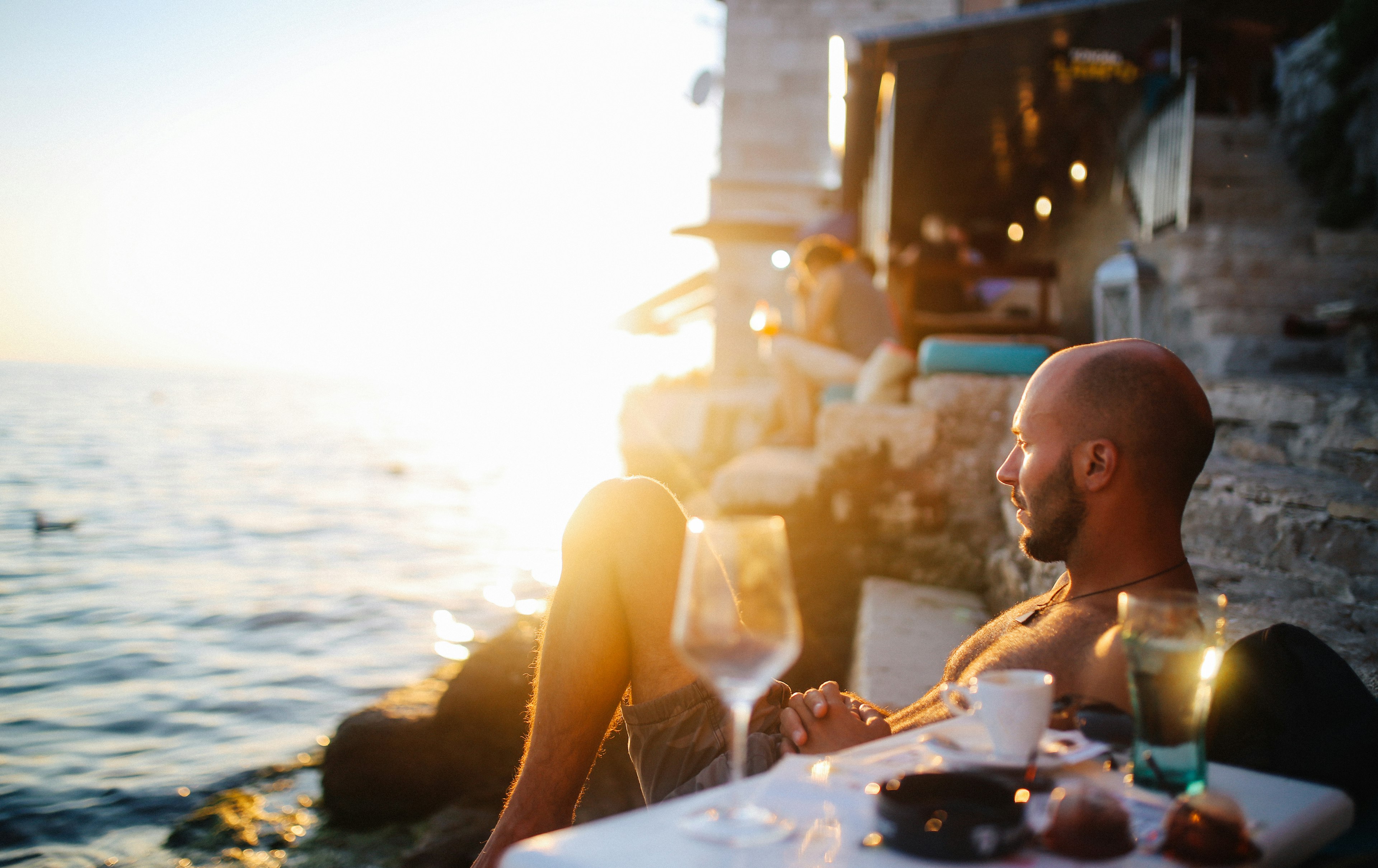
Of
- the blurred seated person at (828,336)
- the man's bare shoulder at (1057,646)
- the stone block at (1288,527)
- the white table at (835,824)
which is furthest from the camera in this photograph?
the blurred seated person at (828,336)

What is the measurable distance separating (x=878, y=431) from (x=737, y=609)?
14.1 feet

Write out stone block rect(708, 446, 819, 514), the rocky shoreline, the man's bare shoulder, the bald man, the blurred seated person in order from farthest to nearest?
the blurred seated person < stone block rect(708, 446, 819, 514) < the rocky shoreline < the bald man < the man's bare shoulder

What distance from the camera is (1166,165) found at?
24.3 ft

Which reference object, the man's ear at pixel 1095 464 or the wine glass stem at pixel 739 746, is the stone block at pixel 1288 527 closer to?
the man's ear at pixel 1095 464

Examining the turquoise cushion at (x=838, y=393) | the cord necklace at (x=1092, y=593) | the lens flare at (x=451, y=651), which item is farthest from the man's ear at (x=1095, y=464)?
the lens flare at (x=451, y=651)

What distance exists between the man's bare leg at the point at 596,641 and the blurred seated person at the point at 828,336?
5206 mm

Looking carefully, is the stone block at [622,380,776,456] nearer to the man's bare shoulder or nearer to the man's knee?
the man's knee

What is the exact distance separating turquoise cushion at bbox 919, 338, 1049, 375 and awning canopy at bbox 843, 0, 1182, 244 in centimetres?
362

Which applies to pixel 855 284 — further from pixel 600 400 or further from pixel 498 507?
pixel 600 400

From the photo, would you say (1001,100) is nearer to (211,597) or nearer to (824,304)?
(824,304)

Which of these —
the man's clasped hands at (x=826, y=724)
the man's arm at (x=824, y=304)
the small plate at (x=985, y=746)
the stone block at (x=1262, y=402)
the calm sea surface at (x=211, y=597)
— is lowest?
the calm sea surface at (x=211, y=597)

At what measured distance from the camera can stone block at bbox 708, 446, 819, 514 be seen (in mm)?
5594

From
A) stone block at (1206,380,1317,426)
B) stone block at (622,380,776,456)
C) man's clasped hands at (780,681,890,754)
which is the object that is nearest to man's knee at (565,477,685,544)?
man's clasped hands at (780,681,890,754)

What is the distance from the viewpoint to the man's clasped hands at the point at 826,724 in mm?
1660
